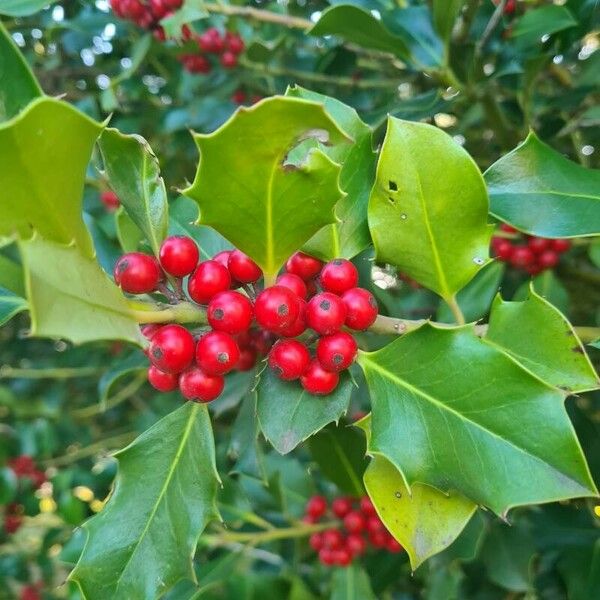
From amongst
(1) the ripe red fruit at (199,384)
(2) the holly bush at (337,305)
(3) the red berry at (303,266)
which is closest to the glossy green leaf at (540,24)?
(2) the holly bush at (337,305)

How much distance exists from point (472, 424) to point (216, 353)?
31 centimetres

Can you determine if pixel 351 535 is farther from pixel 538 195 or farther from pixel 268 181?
pixel 268 181

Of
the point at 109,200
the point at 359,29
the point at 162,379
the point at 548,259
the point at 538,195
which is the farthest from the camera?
the point at 109,200

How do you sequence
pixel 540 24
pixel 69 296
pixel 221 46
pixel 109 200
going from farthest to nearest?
1. pixel 109 200
2. pixel 221 46
3. pixel 540 24
4. pixel 69 296

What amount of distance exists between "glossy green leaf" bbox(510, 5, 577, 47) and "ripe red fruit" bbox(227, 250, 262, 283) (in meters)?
0.95

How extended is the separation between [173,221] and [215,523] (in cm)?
82

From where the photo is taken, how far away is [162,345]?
31.2 inches

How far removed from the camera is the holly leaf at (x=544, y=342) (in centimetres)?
82

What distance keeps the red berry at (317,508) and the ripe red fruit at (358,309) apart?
A: 3.23 feet

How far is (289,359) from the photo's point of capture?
2.72 feet

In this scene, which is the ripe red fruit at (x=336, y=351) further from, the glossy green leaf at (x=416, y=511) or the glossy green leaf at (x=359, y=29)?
the glossy green leaf at (x=359, y=29)

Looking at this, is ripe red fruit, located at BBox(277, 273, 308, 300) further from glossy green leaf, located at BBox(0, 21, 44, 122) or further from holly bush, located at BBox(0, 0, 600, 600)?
glossy green leaf, located at BBox(0, 21, 44, 122)

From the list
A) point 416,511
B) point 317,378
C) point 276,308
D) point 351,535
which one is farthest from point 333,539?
point 276,308

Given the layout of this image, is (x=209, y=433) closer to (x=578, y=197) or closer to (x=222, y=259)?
(x=222, y=259)
